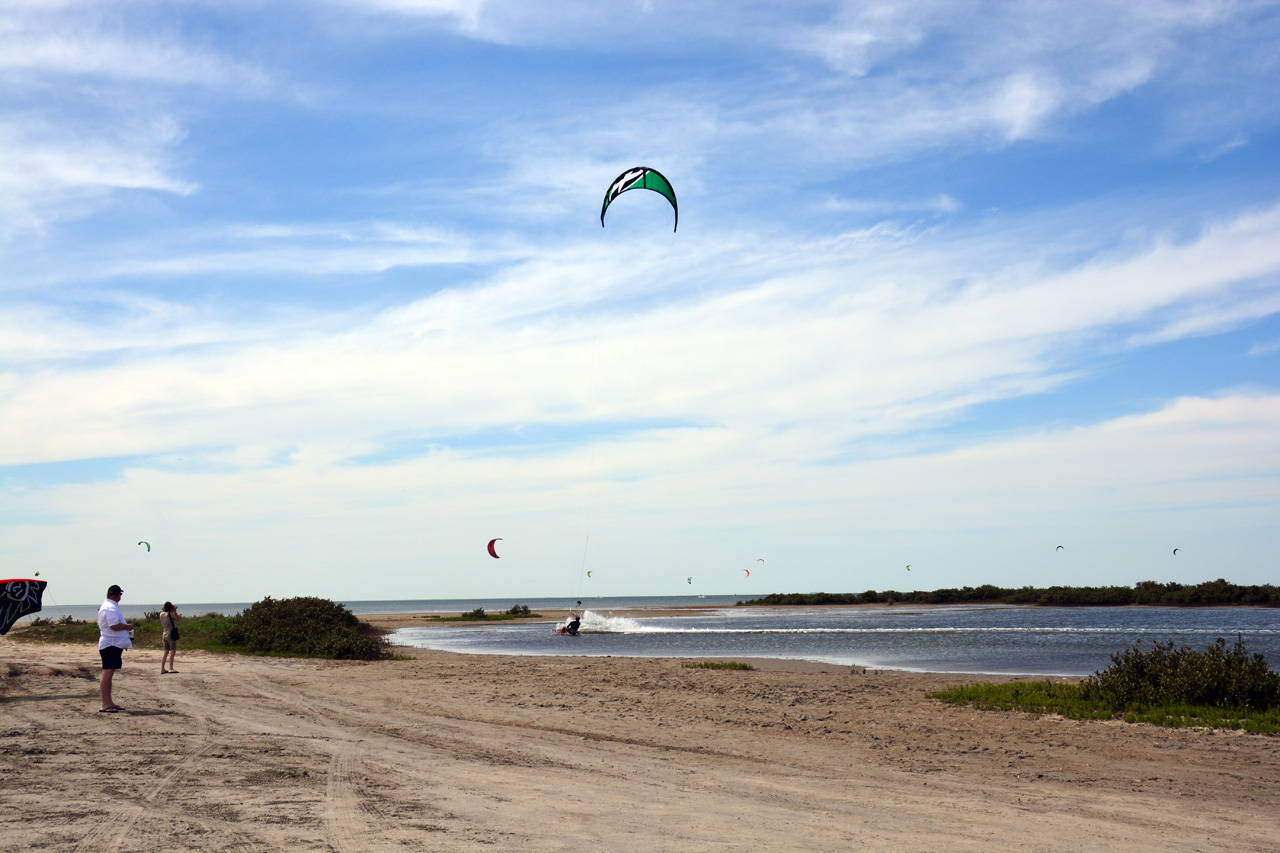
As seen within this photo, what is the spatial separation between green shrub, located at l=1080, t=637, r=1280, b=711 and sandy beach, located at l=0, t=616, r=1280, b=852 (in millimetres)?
1849

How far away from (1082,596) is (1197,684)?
254ft

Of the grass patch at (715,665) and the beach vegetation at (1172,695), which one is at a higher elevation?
the beach vegetation at (1172,695)

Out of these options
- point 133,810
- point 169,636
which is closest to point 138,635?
point 169,636

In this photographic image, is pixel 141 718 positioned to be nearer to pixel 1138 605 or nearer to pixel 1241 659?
pixel 1241 659

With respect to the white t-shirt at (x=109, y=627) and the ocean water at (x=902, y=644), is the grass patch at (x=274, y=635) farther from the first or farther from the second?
the white t-shirt at (x=109, y=627)

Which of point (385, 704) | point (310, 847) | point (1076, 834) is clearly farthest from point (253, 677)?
point (1076, 834)

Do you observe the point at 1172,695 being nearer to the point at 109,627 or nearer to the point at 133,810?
the point at 133,810

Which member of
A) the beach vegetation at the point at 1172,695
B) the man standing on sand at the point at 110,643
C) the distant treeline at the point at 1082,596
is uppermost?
the man standing on sand at the point at 110,643

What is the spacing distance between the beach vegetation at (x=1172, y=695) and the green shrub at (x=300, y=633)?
19.0m

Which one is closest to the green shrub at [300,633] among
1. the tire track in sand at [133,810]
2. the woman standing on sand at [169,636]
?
the woman standing on sand at [169,636]

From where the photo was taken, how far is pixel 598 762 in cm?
1029

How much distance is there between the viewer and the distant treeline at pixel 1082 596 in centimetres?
7481

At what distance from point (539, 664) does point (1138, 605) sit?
2951 inches

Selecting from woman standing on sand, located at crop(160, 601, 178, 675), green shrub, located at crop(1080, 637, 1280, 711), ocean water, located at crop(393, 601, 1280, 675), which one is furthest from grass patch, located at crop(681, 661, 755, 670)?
woman standing on sand, located at crop(160, 601, 178, 675)
